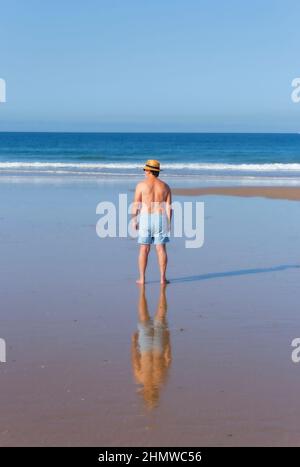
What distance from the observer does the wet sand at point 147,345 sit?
4422 millimetres

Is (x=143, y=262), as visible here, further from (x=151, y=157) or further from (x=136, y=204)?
(x=151, y=157)

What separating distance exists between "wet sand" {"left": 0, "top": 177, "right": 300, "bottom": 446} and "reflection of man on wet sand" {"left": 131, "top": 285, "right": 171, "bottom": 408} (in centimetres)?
2

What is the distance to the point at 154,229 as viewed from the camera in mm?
8461

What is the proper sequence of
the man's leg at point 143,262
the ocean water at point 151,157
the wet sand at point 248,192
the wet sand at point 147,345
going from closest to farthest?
the wet sand at point 147,345 < the man's leg at point 143,262 < the wet sand at point 248,192 < the ocean water at point 151,157

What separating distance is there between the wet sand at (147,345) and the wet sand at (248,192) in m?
8.51

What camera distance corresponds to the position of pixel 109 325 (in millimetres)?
6578

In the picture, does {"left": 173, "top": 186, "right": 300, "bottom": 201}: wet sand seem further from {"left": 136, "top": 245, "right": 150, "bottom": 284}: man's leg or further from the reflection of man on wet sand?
the reflection of man on wet sand

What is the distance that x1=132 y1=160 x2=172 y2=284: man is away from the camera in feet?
27.6

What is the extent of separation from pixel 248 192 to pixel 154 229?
1291 cm

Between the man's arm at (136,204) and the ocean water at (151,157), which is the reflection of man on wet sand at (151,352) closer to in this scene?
the man's arm at (136,204)

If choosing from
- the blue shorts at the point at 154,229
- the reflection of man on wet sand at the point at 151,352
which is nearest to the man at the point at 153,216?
the blue shorts at the point at 154,229
